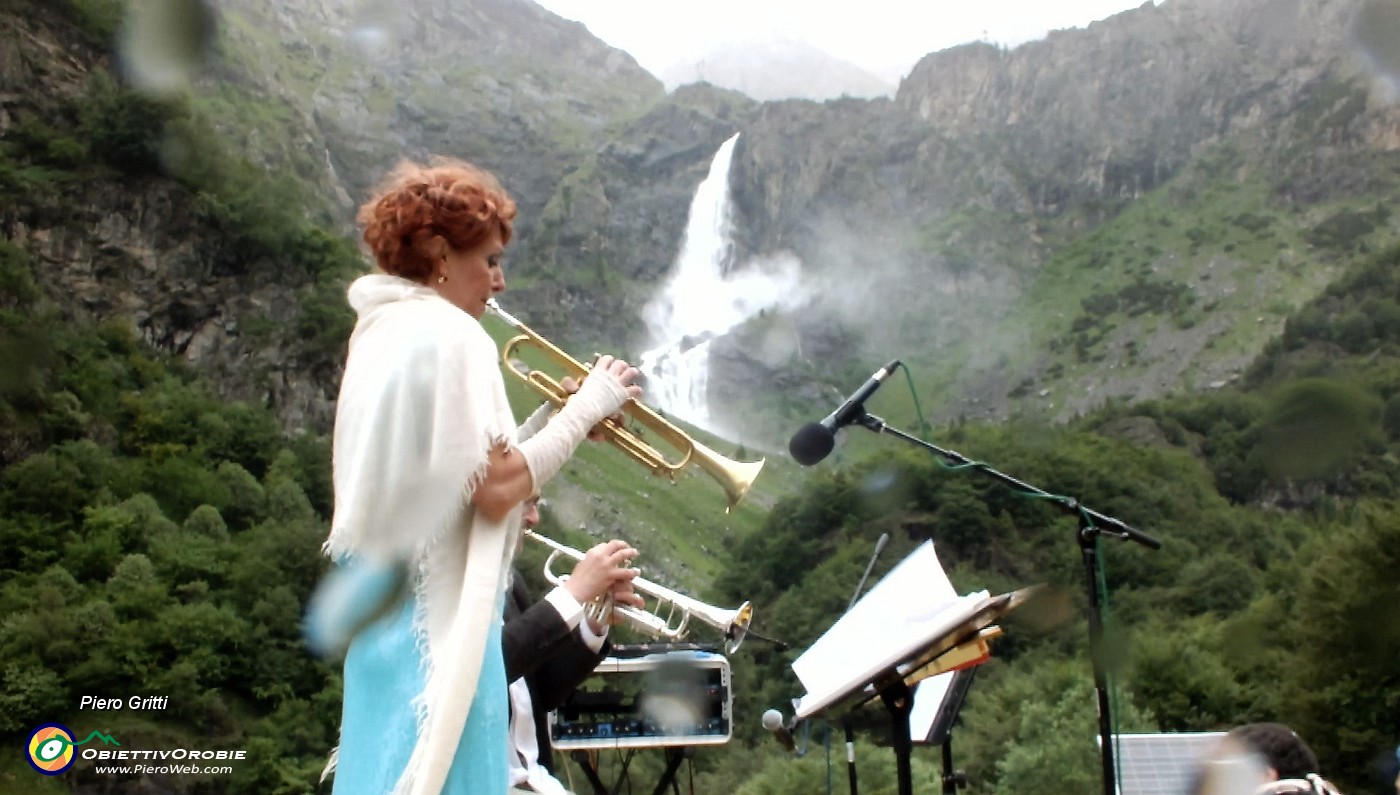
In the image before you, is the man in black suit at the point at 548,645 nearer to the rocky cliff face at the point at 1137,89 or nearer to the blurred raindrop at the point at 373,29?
the rocky cliff face at the point at 1137,89

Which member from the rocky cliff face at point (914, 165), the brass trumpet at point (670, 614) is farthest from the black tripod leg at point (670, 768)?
the rocky cliff face at point (914, 165)

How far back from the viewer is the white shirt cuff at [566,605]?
3270mm

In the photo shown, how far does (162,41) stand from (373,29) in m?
80.1

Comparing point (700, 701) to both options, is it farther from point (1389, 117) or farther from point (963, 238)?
→ point (963, 238)

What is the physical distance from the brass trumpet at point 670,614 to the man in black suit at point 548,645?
73 centimetres

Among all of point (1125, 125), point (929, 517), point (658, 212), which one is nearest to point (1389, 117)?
point (1125, 125)

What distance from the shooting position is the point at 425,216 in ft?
9.23

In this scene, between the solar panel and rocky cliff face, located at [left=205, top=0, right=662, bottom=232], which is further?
rocky cliff face, located at [left=205, top=0, right=662, bottom=232]

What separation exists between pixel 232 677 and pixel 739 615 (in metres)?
30.4

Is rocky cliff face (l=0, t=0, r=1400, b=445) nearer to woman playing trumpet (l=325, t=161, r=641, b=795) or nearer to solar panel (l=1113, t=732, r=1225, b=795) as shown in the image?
solar panel (l=1113, t=732, r=1225, b=795)

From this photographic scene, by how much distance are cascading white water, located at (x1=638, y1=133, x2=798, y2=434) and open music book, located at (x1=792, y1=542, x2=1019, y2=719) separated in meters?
94.4

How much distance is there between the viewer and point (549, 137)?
14138cm

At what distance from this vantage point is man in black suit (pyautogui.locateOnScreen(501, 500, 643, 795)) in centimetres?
313
